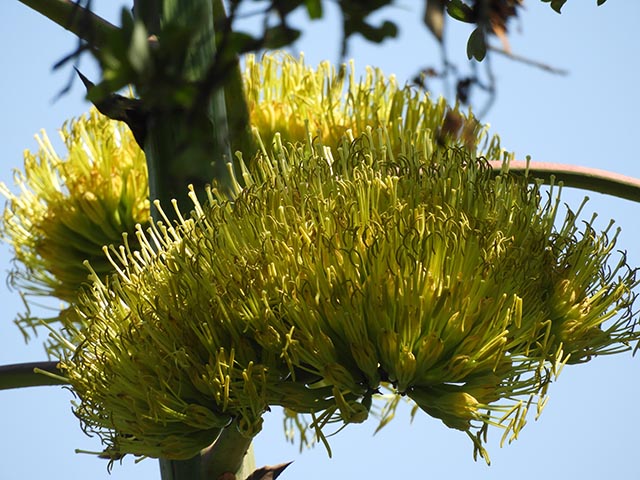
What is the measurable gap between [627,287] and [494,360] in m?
0.51

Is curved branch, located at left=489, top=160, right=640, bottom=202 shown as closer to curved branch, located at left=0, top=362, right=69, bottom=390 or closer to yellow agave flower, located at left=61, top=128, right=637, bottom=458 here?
yellow agave flower, located at left=61, top=128, right=637, bottom=458

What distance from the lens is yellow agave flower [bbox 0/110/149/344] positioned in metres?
4.31

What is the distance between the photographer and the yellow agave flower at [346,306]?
7.92 feet

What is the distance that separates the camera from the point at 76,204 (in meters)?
4.38

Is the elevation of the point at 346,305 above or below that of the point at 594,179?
below

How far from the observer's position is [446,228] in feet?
8.11

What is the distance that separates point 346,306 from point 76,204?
2.23m

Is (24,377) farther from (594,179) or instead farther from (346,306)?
(594,179)

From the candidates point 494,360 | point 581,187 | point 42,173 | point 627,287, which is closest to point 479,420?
point 494,360

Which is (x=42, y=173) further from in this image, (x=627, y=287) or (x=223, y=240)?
(x=627, y=287)

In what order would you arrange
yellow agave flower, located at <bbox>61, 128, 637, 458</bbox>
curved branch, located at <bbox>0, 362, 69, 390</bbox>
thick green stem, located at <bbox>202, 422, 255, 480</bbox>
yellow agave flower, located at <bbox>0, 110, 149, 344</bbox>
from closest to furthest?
yellow agave flower, located at <bbox>61, 128, 637, 458</bbox> → thick green stem, located at <bbox>202, 422, 255, 480</bbox> → curved branch, located at <bbox>0, 362, 69, 390</bbox> → yellow agave flower, located at <bbox>0, 110, 149, 344</bbox>

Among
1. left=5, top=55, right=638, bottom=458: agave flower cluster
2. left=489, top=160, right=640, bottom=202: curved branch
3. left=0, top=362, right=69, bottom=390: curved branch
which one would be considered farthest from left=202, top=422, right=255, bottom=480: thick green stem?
left=489, top=160, right=640, bottom=202: curved branch

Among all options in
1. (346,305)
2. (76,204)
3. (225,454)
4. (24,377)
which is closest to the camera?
(346,305)

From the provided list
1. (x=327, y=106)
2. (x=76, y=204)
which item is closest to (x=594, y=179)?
(x=327, y=106)
